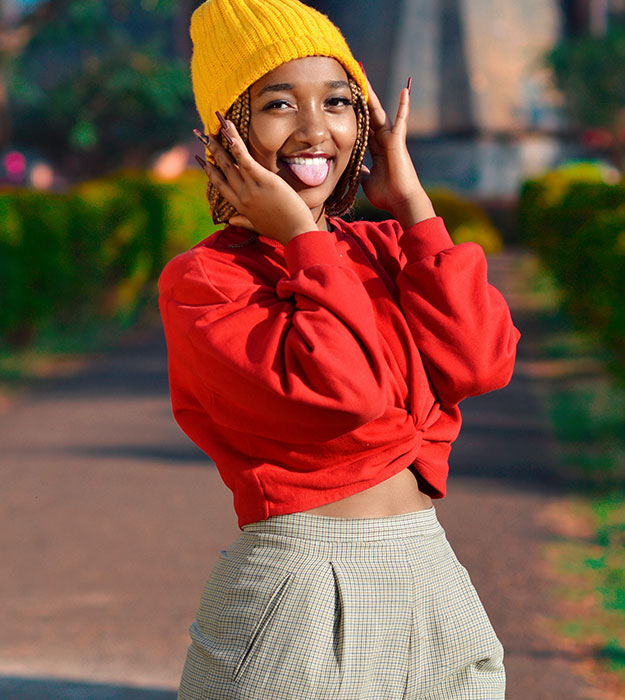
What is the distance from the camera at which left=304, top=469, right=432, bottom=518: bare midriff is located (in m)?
2.04

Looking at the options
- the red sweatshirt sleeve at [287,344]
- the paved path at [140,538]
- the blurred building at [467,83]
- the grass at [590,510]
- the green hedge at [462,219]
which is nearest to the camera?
the red sweatshirt sleeve at [287,344]

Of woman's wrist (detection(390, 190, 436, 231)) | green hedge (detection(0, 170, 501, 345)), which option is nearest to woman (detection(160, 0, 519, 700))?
woman's wrist (detection(390, 190, 436, 231))

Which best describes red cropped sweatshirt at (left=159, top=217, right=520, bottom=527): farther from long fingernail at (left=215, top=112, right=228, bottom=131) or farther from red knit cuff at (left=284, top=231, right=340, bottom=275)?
long fingernail at (left=215, top=112, right=228, bottom=131)

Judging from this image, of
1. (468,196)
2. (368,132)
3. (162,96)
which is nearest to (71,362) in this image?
(368,132)

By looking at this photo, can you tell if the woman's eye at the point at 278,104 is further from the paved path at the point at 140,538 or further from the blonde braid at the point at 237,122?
the paved path at the point at 140,538

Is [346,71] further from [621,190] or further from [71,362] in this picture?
[71,362]

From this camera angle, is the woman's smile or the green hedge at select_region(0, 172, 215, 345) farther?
the green hedge at select_region(0, 172, 215, 345)

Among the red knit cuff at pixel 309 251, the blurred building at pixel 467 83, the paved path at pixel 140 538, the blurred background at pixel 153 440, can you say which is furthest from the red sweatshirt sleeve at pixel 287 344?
the blurred building at pixel 467 83

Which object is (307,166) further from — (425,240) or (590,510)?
(590,510)

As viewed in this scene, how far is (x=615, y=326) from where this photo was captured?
809 cm

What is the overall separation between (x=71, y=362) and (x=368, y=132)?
990 centimetres

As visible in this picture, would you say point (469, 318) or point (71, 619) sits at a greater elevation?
point (469, 318)

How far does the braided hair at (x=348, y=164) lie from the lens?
6.93 feet

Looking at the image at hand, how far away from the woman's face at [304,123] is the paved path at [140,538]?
240 centimetres
